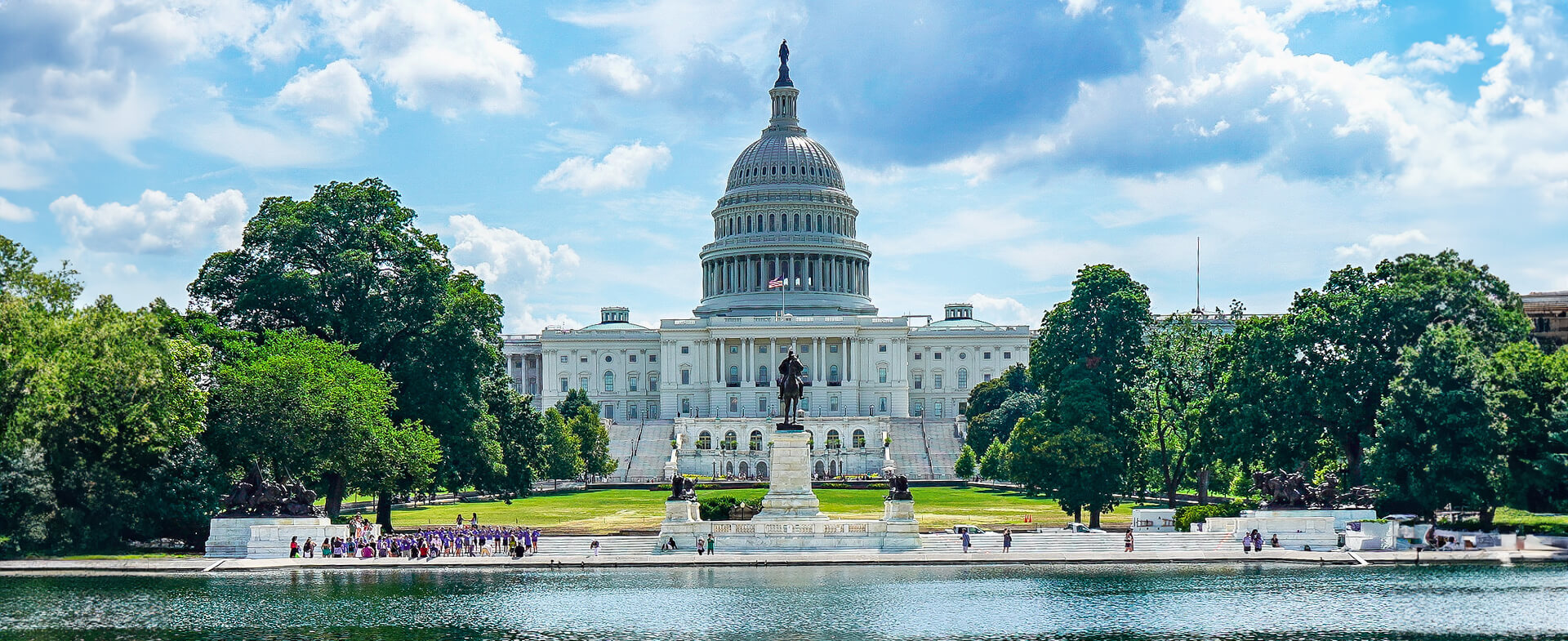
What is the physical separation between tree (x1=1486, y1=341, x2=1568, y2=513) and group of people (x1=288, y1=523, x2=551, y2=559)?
30009 millimetres

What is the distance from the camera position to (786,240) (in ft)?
545

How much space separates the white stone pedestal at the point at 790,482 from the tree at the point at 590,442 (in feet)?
172

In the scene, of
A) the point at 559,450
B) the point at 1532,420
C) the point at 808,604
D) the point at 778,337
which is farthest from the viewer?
the point at 778,337

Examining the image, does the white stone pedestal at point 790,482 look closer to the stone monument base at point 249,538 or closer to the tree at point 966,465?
the stone monument base at point 249,538

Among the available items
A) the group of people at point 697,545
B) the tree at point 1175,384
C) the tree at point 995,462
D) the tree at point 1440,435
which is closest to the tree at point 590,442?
A: the tree at point 995,462

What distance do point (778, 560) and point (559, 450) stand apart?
48.5 meters

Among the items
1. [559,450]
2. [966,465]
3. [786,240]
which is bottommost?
[966,465]

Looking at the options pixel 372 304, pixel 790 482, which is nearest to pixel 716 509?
pixel 790 482

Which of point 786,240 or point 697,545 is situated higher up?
point 786,240

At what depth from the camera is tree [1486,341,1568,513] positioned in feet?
173

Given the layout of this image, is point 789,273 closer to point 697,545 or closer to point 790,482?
point 790,482

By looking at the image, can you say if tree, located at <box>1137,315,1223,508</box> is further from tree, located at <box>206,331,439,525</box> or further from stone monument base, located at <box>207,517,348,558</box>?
stone monument base, located at <box>207,517,348,558</box>

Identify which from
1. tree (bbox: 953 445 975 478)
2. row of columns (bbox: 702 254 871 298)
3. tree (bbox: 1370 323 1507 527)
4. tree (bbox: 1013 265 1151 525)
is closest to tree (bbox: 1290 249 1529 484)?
tree (bbox: 1370 323 1507 527)

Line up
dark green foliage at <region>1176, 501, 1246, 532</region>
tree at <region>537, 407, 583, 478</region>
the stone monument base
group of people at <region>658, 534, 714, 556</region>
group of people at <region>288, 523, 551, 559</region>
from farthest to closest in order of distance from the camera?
tree at <region>537, 407, 583, 478</region>
dark green foliage at <region>1176, 501, 1246, 532</region>
group of people at <region>288, 523, 551, 559</region>
group of people at <region>658, 534, 714, 556</region>
the stone monument base
